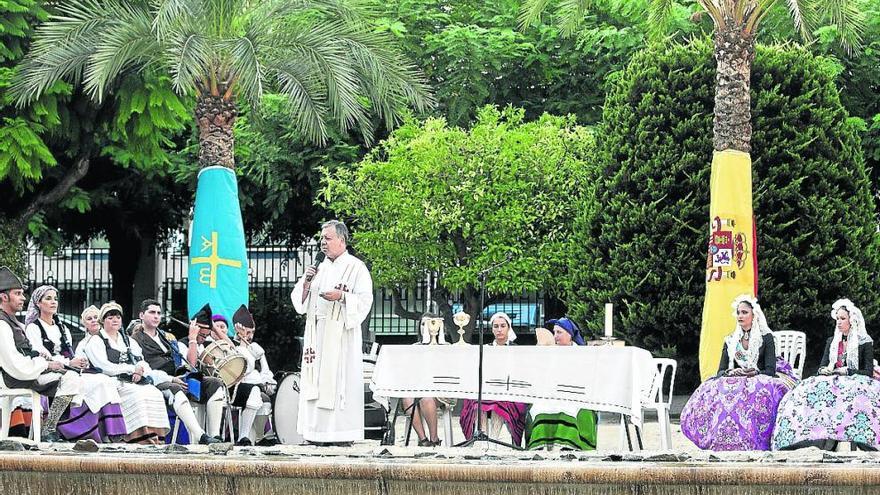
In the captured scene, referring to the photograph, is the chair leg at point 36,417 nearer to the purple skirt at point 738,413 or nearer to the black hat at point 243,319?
the black hat at point 243,319

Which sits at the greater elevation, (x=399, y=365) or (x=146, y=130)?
(x=146, y=130)

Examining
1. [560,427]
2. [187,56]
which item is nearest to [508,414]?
[560,427]

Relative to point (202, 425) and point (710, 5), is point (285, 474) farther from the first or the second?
point (710, 5)

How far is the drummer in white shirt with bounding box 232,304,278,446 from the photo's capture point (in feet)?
47.7

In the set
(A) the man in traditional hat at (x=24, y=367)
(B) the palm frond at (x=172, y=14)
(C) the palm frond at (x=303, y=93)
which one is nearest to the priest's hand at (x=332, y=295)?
(A) the man in traditional hat at (x=24, y=367)

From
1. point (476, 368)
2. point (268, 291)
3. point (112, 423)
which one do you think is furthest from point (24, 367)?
point (268, 291)

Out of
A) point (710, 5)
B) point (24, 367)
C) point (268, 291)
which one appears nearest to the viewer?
point (24, 367)

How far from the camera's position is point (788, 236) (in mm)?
21078

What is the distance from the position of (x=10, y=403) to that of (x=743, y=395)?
19.5ft

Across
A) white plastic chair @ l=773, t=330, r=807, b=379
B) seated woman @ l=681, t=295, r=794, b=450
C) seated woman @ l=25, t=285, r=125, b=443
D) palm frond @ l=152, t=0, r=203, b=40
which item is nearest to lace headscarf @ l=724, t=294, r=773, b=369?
seated woman @ l=681, t=295, r=794, b=450

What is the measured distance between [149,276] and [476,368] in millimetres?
20306

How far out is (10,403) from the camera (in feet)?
40.8

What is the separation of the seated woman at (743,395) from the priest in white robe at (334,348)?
2.87m

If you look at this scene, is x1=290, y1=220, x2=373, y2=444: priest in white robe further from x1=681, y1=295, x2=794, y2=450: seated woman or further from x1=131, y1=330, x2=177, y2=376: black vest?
x1=681, y1=295, x2=794, y2=450: seated woman
